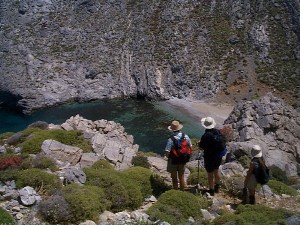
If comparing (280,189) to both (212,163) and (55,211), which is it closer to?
(212,163)

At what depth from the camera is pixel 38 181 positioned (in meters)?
14.0

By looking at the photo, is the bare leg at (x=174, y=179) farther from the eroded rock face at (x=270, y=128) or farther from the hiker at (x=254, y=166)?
the eroded rock face at (x=270, y=128)

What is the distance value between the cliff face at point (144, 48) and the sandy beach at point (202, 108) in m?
2.13

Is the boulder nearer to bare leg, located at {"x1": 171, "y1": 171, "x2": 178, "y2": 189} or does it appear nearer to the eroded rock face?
bare leg, located at {"x1": 171, "y1": 171, "x2": 178, "y2": 189}

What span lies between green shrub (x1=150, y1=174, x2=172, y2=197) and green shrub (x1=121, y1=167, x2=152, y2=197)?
17 cm

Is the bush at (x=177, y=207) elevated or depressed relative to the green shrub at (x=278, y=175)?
elevated

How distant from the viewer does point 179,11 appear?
75188 mm

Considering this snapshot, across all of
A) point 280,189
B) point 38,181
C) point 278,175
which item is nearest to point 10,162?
point 38,181

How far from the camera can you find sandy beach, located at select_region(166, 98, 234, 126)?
57.9m

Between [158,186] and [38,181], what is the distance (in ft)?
14.5

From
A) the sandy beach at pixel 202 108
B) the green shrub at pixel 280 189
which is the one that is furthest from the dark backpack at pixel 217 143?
the sandy beach at pixel 202 108

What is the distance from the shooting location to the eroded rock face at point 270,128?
38.8 meters

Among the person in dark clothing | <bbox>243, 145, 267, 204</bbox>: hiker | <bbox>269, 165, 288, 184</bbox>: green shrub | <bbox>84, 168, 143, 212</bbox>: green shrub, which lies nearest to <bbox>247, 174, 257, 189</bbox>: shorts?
<bbox>243, 145, 267, 204</bbox>: hiker

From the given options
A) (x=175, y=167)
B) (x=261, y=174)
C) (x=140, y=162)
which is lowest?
(x=140, y=162)
